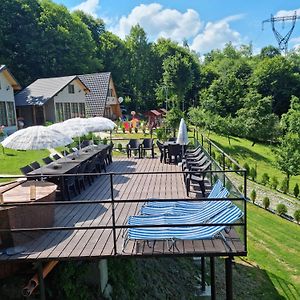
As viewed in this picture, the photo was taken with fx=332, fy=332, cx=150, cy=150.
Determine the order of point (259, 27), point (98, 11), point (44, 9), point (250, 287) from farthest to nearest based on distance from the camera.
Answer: point (259, 27) → point (98, 11) → point (44, 9) → point (250, 287)

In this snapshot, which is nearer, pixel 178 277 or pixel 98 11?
pixel 178 277

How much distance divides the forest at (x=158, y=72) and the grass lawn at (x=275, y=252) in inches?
231

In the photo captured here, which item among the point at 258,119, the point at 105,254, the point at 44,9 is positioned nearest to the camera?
the point at 105,254

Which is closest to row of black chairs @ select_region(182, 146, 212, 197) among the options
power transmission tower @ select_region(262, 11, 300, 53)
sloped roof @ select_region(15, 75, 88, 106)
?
sloped roof @ select_region(15, 75, 88, 106)

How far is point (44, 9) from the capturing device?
4159 cm

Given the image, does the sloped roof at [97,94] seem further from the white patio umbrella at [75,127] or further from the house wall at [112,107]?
the white patio umbrella at [75,127]

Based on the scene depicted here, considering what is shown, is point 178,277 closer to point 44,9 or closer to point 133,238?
point 133,238

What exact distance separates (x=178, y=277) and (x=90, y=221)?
312cm

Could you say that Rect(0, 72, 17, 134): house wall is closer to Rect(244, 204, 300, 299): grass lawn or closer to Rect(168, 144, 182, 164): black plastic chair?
Rect(168, 144, 182, 164): black plastic chair

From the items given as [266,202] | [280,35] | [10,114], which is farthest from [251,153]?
[280,35]

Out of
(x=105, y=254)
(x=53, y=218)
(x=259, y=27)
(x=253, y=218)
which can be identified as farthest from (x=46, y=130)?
(x=259, y=27)

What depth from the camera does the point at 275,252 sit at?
1012 cm

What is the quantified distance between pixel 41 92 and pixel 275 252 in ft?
87.1

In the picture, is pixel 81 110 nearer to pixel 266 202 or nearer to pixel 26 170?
pixel 266 202
